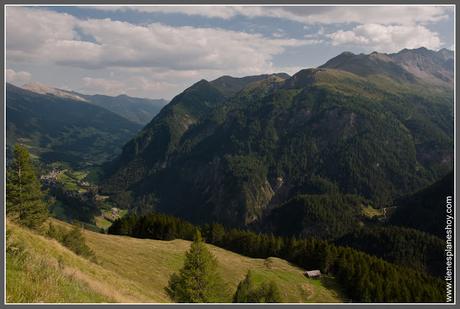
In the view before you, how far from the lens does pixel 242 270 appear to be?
81.0 meters

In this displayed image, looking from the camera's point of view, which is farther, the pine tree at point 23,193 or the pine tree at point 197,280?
the pine tree at point 197,280

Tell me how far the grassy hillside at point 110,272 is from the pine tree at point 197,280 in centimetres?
243

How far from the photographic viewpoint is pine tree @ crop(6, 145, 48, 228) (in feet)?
150

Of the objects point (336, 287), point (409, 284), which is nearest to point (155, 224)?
point (336, 287)

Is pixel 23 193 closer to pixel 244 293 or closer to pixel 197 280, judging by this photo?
pixel 197 280

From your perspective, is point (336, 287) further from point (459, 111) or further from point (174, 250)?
point (459, 111)

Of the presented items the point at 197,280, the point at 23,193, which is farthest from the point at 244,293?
the point at 23,193

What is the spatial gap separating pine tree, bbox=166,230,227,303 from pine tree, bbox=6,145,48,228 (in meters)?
18.3

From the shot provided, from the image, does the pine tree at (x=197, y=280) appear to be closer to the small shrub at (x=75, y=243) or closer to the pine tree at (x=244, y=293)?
the pine tree at (x=244, y=293)

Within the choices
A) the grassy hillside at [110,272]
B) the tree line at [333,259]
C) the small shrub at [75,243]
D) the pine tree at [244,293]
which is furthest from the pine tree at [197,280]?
the tree line at [333,259]

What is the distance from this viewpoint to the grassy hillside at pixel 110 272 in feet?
59.6

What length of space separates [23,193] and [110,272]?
14.5 m

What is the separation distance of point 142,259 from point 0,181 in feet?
162

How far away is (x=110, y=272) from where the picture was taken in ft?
145
